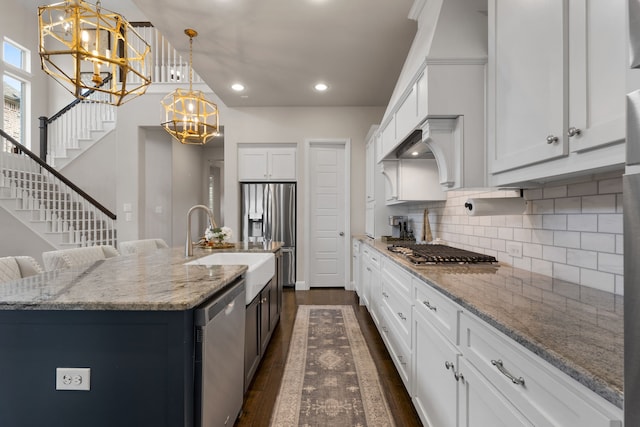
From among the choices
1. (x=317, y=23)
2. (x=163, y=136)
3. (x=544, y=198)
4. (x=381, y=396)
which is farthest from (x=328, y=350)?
(x=163, y=136)

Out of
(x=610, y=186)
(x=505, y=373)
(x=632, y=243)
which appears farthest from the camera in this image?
(x=610, y=186)

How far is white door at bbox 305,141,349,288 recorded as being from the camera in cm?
531

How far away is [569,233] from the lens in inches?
57.6

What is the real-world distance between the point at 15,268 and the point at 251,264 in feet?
4.57

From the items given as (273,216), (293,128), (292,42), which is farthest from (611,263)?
(293,128)

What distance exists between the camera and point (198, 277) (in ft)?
5.39

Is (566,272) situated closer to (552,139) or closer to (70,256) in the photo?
(552,139)

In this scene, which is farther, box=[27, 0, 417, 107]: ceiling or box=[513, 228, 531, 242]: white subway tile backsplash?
box=[27, 0, 417, 107]: ceiling

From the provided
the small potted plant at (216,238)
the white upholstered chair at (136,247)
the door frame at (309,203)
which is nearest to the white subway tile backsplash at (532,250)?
the small potted plant at (216,238)

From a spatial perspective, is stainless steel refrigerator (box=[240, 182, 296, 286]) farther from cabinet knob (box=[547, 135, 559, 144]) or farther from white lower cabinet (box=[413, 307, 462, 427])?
cabinet knob (box=[547, 135, 559, 144])

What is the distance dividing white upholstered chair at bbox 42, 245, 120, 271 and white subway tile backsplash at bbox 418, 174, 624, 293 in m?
2.75

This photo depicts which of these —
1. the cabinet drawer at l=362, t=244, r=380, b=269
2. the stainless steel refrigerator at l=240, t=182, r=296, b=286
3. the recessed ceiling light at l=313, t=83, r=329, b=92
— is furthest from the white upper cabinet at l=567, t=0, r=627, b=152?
the stainless steel refrigerator at l=240, t=182, r=296, b=286

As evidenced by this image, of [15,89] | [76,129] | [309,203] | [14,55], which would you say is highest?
[14,55]

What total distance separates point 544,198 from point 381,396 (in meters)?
1.57
